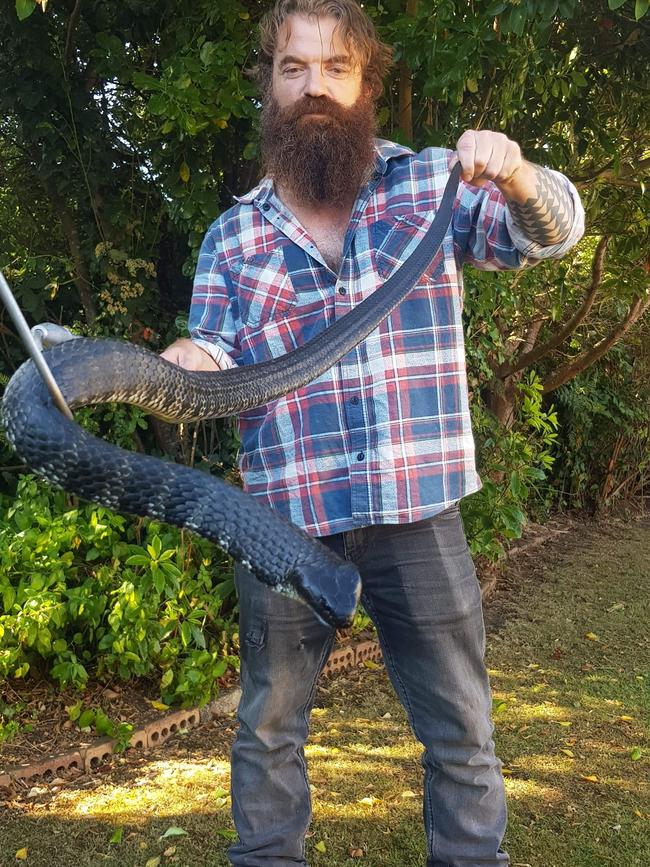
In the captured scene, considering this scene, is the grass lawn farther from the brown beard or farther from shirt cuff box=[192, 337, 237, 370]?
the brown beard

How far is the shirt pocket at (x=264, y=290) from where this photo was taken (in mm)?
2312

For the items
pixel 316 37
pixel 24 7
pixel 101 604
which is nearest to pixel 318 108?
pixel 316 37

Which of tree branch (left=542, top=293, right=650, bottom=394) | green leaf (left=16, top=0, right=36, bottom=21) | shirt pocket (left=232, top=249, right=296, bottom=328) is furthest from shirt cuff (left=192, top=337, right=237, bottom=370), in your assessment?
tree branch (left=542, top=293, right=650, bottom=394)

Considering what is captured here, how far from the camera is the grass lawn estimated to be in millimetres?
3059

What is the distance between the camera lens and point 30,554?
373 cm

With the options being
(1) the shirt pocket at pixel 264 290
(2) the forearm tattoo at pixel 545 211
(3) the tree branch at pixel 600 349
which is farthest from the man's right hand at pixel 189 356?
(3) the tree branch at pixel 600 349

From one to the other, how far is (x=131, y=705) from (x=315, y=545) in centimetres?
295

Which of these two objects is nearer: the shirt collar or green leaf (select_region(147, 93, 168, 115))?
the shirt collar

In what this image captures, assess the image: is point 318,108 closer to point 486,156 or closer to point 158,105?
point 486,156

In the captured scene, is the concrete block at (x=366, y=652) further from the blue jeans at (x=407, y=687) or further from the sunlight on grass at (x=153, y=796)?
the blue jeans at (x=407, y=687)

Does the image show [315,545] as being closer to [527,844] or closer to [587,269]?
[527,844]

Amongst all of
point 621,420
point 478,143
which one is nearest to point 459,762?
point 478,143

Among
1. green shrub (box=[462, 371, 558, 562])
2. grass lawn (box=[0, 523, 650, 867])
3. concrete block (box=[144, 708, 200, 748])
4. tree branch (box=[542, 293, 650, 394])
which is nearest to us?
grass lawn (box=[0, 523, 650, 867])

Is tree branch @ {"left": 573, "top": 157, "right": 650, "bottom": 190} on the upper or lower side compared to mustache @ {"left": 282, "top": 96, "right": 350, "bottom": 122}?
upper
